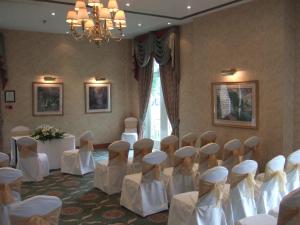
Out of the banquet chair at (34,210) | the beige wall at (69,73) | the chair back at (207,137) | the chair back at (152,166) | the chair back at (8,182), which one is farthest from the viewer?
the beige wall at (69,73)

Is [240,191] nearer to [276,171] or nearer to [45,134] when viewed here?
[276,171]

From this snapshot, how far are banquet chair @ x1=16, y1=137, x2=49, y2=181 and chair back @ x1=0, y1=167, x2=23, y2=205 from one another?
2931 mm

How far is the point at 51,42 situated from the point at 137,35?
306 cm

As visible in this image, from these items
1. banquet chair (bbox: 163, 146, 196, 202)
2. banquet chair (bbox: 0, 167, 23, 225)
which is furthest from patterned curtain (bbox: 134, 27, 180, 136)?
banquet chair (bbox: 0, 167, 23, 225)

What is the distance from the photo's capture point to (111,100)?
39.8ft

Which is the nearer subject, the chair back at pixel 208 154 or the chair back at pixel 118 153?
the chair back at pixel 208 154

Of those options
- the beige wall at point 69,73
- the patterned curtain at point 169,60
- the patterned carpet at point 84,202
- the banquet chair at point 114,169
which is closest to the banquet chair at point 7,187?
the patterned carpet at point 84,202

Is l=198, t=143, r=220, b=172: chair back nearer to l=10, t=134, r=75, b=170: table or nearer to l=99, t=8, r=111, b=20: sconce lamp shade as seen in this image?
l=99, t=8, r=111, b=20: sconce lamp shade

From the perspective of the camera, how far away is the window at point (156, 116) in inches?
→ 431

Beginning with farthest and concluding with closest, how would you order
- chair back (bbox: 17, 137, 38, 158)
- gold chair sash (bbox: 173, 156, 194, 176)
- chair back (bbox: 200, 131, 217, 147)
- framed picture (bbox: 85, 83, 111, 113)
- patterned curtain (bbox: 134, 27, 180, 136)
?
framed picture (bbox: 85, 83, 111, 113), patterned curtain (bbox: 134, 27, 180, 136), chair back (bbox: 200, 131, 217, 147), chair back (bbox: 17, 137, 38, 158), gold chair sash (bbox: 173, 156, 194, 176)

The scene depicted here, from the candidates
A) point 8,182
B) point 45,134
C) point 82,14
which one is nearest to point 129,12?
point 82,14

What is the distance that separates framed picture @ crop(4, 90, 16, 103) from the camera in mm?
10133

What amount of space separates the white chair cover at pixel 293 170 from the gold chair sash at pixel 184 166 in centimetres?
160

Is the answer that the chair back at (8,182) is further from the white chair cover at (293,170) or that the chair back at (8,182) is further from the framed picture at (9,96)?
the framed picture at (9,96)
